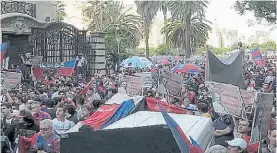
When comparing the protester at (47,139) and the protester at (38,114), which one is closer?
the protester at (47,139)

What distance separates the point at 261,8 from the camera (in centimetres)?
1994

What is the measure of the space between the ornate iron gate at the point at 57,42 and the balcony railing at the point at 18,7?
1992 mm

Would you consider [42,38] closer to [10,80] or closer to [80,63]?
[80,63]

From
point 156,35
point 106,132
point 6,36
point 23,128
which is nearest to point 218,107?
point 23,128

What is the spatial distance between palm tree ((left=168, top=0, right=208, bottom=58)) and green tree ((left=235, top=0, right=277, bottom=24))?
1818cm

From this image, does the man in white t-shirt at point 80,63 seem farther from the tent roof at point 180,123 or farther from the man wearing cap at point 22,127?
the tent roof at point 180,123

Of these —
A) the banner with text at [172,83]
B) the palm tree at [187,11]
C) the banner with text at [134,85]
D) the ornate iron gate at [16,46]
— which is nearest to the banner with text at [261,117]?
the banner with text at [134,85]

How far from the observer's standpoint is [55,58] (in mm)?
23922

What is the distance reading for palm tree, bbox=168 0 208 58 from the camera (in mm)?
40438

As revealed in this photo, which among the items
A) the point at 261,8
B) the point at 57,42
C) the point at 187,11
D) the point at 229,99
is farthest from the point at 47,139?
the point at 187,11

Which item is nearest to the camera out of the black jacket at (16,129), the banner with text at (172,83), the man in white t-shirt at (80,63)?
the black jacket at (16,129)

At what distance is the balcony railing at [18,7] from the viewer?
23612 mm

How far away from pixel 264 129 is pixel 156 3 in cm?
4370

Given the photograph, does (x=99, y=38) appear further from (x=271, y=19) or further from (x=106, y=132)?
(x=106, y=132)
